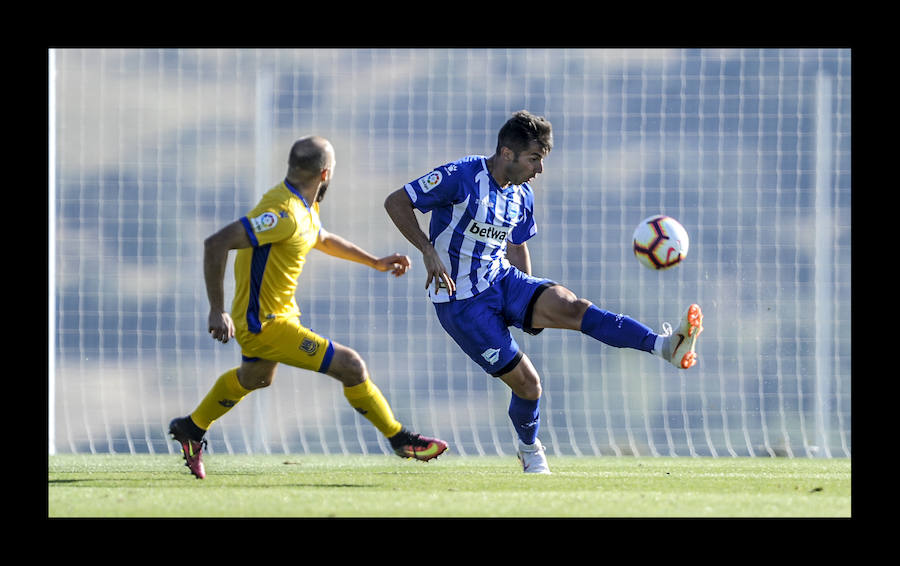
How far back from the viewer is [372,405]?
5.89 metres

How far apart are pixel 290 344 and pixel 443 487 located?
1029 mm

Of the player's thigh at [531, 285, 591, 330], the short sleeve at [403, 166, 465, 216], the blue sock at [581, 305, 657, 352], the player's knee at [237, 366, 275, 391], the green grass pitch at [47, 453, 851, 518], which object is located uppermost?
the short sleeve at [403, 166, 465, 216]

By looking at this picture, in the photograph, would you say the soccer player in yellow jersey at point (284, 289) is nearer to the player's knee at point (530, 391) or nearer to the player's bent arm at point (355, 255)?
the player's bent arm at point (355, 255)

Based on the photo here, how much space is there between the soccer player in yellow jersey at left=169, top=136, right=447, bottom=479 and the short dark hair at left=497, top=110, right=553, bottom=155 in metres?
0.91

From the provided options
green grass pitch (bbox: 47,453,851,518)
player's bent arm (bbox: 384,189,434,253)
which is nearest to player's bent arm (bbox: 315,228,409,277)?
player's bent arm (bbox: 384,189,434,253)

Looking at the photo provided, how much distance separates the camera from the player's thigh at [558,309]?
5.91 m

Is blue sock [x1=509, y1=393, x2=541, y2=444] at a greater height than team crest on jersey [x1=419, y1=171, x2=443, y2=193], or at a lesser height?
lesser

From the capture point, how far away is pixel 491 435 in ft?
26.3

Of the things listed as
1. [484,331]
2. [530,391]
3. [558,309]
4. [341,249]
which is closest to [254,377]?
[341,249]

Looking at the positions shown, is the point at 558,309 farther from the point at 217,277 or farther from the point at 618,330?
the point at 217,277

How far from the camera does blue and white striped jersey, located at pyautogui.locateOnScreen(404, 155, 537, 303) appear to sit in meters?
5.97

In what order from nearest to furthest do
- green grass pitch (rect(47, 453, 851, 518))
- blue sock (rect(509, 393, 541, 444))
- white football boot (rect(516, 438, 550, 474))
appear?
green grass pitch (rect(47, 453, 851, 518)) → blue sock (rect(509, 393, 541, 444)) → white football boot (rect(516, 438, 550, 474))

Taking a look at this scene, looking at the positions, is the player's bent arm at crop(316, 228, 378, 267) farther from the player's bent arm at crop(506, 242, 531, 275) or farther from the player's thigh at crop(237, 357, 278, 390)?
the player's bent arm at crop(506, 242, 531, 275)

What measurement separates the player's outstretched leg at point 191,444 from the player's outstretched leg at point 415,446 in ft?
3.46
